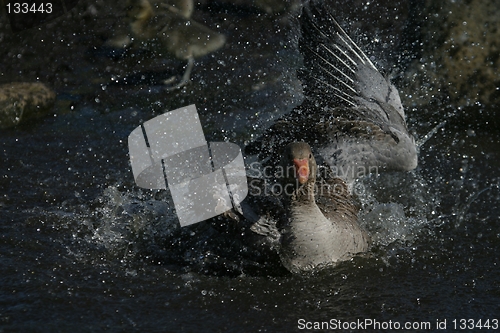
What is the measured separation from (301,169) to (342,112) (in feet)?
4.59

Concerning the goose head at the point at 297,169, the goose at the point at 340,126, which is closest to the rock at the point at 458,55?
the goose at the point at 340,126

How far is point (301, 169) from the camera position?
14.3ft

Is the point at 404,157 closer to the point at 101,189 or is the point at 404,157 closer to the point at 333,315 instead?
the point at 333,315

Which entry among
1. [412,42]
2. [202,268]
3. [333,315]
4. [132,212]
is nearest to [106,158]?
[132,212]

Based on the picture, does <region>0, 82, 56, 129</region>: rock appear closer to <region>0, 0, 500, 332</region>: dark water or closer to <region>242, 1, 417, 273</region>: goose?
<region>0, 0, 500, 332</region>: dark water

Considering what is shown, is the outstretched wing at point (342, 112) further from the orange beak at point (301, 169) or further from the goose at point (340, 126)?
the orange beak at point (301, 169)

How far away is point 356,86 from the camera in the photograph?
19.2 feet

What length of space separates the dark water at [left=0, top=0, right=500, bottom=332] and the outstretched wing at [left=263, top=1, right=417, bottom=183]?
0.43 m

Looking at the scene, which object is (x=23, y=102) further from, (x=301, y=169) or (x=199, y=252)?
(x=301, y=169)

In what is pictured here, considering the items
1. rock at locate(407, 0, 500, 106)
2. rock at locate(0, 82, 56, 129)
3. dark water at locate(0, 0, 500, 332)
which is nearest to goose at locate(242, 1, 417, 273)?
dark water at locate(0, 0, 500, 332)

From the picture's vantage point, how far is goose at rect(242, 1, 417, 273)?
16.7 feet

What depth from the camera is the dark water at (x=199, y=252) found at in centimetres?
396

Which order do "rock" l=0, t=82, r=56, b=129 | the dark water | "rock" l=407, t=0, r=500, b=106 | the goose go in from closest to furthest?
the dark water
the goose
"rock" l=0, t=82, r=56, b=129
"rock" l=407, t=0, r=500, b=106

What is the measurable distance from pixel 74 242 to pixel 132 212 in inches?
22.8
